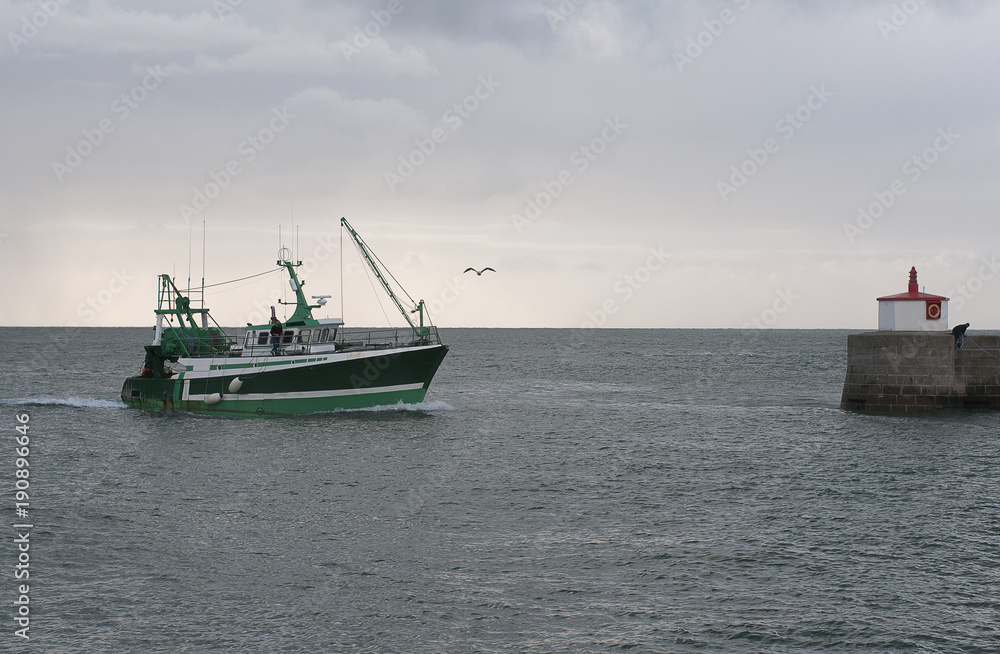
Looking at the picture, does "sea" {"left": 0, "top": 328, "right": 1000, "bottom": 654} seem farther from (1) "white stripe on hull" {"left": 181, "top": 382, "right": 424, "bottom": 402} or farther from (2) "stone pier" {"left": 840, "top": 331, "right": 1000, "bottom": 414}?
(1) "white stripe on hull" {"left": 181, "top": 382, "right": 424, "bottom": 402}

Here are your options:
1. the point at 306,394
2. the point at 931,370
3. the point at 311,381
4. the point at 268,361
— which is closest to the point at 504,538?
the point at 311,381

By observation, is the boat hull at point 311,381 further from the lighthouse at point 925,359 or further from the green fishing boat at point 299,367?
the lighthouse at point 925,359

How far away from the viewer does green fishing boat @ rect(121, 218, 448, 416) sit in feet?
141

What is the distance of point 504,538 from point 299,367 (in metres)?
24.4

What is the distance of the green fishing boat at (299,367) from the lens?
43000 mm

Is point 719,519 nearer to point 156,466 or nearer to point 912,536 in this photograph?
point 912,536

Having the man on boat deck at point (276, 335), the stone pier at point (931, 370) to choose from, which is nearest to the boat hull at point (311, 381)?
the man on boat deck at point (276, 335)

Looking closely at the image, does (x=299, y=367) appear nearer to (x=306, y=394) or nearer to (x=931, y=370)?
(x=306, y=394)

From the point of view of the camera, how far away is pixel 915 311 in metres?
38.7

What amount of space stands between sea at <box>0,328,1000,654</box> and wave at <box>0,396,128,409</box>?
11.4 m

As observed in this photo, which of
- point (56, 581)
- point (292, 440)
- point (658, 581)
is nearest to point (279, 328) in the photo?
point (292, 440)

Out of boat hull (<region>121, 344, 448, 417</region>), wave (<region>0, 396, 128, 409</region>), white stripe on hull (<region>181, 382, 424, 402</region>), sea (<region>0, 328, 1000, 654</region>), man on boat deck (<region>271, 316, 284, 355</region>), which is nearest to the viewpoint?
sea (<region>0, 328, 1000, 654</region>)

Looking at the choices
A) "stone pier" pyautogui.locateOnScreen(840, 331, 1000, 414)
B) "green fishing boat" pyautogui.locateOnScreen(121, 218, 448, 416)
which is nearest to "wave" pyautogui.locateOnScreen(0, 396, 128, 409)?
"green fishing boat" pyautogui.locateOnScreen(121, 218, 448, 416)

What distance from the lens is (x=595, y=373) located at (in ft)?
296
